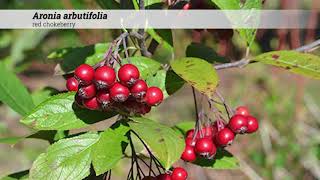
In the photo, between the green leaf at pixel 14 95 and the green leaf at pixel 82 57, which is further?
the green leaf at pixel 14 95

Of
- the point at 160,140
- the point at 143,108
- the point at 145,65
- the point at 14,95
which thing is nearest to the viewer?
the point at 160,140

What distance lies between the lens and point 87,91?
3.58ft

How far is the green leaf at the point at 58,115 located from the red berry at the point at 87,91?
9cm

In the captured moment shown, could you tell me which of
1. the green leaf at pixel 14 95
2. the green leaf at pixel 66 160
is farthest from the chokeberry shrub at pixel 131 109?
the green leaf at pixel 14 95

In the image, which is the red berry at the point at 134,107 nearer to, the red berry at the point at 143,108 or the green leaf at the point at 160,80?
the red berry at the point at 143,108

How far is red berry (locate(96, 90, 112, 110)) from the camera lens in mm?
1091

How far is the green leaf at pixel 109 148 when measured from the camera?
1.06 m

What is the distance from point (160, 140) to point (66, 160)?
0.24 metres

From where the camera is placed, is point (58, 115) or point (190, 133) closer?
point (58, 115)

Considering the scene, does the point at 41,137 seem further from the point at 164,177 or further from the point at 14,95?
the point at 164,177

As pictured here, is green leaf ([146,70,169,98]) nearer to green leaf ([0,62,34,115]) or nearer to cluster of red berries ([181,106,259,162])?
cluster of red berries ([181,106,259,162])

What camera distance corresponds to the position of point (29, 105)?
1.63 metres

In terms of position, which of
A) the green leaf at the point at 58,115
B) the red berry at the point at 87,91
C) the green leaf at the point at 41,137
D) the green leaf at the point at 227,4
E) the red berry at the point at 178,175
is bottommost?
the red berry at the point at 178,175

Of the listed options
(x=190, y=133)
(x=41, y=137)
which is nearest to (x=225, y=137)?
(x=190, y=133)
